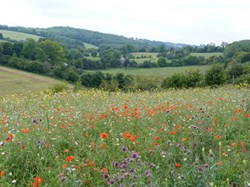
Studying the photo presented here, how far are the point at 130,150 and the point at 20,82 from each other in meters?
53.1

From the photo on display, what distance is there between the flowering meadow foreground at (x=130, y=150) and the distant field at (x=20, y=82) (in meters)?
44.9

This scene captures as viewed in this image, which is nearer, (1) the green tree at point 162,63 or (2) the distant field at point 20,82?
(2) the distant field at point 20,82

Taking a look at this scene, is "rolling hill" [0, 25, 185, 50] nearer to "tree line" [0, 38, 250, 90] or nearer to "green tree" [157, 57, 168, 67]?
"tree line" [0, 38, 250, 90]

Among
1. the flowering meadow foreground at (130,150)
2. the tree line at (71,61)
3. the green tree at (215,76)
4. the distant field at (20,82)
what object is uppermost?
the flowering meadow foreground at (130,150)

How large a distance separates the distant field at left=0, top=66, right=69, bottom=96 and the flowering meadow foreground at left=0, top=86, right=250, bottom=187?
4490 cm

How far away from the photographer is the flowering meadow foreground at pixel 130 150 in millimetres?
3032

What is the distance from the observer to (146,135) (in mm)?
4746

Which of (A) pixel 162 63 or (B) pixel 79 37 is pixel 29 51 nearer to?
(A) pixel 162 63

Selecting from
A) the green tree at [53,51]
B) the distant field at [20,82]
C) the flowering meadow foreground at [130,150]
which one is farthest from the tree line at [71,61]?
the flowering meadow foreground at [130,150]

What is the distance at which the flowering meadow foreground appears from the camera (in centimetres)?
303

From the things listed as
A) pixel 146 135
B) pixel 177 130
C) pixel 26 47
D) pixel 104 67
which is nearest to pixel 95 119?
pixel 146 135

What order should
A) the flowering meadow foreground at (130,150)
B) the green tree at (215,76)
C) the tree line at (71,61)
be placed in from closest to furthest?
1. the flowering meadow foreground at (130,150)
2. the green tree at (215,76)
3. the tree line at (71,61)

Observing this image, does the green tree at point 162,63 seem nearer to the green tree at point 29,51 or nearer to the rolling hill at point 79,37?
the green tree at point 29,51

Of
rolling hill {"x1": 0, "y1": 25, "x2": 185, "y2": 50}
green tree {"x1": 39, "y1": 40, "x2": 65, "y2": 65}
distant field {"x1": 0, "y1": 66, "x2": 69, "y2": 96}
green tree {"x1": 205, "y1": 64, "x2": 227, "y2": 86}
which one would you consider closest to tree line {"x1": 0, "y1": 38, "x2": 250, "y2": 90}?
green tree {"x1": 39, "y1": 40, "x2": 65, "y2": 65}
